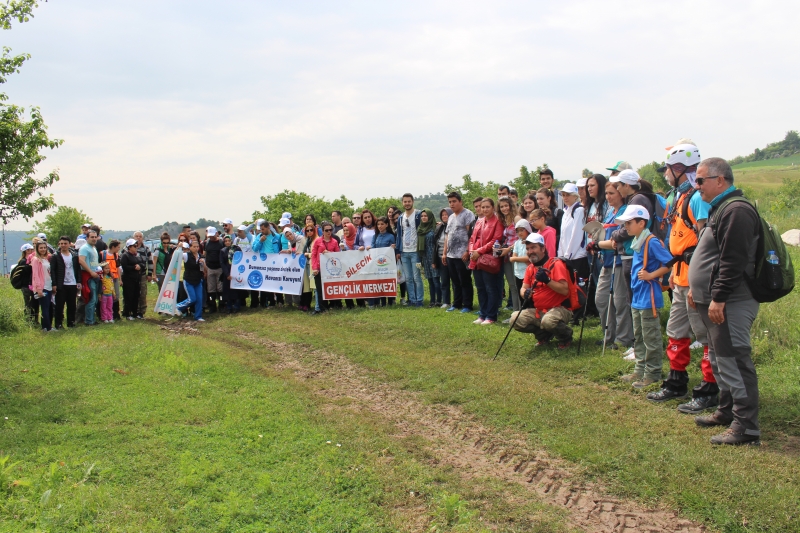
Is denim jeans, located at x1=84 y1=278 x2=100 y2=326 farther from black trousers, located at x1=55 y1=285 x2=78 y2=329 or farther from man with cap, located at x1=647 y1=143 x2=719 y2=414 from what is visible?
man with cap, located at x1=647 y1=143 x2=719 y2=414

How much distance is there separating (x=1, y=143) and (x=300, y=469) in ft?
23.7

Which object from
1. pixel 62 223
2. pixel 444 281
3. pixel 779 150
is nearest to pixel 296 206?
pixel 62 223

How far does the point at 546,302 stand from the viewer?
9102 millimetres

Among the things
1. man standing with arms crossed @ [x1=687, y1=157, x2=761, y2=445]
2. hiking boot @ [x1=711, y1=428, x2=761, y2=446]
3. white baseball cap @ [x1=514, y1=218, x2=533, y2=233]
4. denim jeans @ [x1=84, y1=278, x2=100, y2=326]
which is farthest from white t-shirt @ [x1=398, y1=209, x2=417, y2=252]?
hiking boot @ [x1=711, y1=428, x2=761, y2=446]

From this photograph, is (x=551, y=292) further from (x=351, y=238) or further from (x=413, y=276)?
(x=351, y=238)

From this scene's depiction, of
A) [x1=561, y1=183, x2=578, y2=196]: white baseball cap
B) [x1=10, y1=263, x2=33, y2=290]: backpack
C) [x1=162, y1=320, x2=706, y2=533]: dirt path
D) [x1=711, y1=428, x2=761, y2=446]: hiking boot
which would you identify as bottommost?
[x1=162, y1=320, x2=706, y2=533]: dirt path

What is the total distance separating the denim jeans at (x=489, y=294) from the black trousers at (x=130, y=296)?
361 inches

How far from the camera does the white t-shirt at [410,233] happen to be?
13828mm

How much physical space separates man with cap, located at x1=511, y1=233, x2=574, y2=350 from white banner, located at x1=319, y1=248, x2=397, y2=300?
5.38m

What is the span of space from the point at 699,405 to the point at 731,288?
1.65m

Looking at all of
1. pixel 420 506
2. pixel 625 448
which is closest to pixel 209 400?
Answer: pixel 420 506

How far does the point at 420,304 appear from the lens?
547 inches

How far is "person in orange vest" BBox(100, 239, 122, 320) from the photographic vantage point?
1497cm

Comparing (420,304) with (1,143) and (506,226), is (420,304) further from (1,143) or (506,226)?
(1,143)
